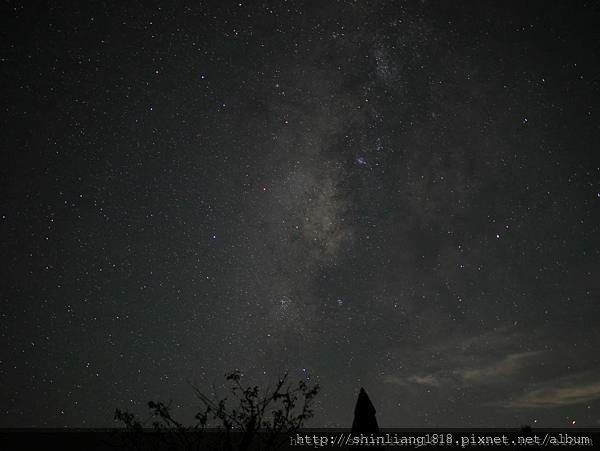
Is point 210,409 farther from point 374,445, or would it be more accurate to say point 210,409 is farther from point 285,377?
point 374,445

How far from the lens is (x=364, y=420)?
27.0ft

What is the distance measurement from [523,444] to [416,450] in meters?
116

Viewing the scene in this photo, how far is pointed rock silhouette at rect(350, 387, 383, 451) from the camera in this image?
8.12 metres

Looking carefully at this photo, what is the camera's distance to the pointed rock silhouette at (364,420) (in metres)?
8.12

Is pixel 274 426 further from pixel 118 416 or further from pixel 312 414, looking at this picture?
pixel 118 416

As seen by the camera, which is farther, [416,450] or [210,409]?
[416,450]

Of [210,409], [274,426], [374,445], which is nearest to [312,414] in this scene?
[274,426]

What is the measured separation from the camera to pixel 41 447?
9188 centimetres

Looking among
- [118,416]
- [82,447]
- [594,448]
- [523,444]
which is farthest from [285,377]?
[594,448]

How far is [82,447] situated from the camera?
299 ft

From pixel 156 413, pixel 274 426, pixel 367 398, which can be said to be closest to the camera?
pixel 156 413

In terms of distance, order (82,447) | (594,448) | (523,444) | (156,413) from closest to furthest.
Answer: (156,413)
(523,444)
(82,447)
(594,448)

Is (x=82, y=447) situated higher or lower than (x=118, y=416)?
lower

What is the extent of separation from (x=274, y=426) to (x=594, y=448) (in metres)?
143
